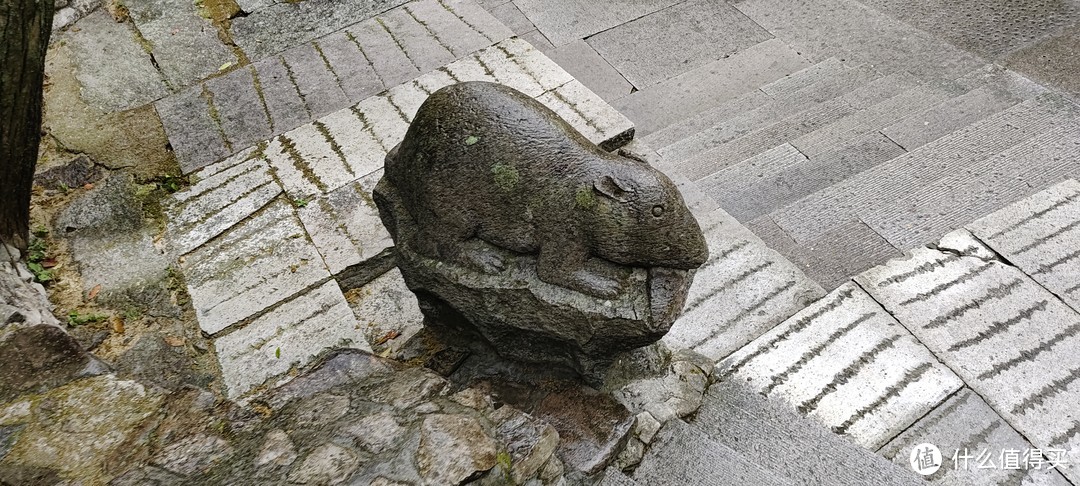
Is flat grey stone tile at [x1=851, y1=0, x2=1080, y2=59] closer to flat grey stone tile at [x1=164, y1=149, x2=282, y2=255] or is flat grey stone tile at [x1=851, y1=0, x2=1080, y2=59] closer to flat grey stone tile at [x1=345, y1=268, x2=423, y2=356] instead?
flat grey stone tile at [x1=345, y1=268, x2=423, y2=356]

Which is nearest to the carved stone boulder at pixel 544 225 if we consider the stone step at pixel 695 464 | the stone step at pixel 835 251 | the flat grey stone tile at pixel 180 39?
the stone step at pixel 695 464

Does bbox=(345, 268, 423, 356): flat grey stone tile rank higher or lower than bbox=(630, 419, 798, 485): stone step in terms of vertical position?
lower

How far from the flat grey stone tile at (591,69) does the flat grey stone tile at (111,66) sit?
312 centimetres

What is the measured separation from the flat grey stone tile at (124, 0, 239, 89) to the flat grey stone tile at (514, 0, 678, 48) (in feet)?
8.34

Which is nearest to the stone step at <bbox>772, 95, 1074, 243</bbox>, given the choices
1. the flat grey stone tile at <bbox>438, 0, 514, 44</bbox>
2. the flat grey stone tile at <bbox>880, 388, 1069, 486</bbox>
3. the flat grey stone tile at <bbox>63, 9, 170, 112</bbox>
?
the flat grey stone tile at <bbox>880, 388, 1069, 486</bbox>

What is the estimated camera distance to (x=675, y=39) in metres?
5.80

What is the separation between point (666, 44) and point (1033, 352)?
3.46 metres

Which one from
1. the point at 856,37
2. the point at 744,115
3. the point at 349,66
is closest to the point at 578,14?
the point at 744,115

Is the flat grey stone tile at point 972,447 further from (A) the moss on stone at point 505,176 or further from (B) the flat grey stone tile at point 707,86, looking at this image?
(B) the flat grey stone tile at point 707,86

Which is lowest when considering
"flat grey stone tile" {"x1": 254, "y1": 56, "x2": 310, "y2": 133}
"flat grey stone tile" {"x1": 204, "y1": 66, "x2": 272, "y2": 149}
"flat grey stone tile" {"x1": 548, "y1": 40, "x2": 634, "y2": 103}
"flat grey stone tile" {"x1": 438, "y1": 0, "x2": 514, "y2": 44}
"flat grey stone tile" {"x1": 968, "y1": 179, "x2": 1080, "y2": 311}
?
"flat grey stone tile" {"x1": 204, "y1": 66, "x2": 272, "y2": 149}

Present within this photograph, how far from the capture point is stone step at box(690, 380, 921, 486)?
2.93 meters

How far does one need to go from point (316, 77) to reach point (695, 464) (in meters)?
4.12

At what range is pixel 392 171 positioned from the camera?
3.09 metres

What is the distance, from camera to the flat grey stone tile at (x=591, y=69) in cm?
543
